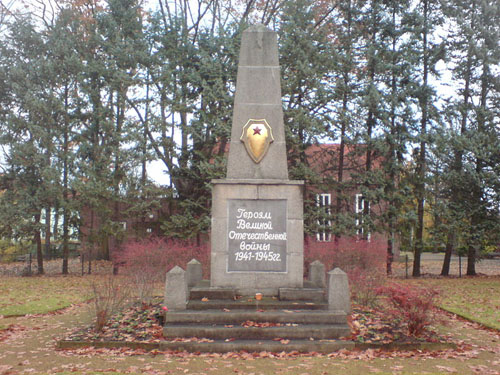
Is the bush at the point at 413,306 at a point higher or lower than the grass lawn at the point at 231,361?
higher

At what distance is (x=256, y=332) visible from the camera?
322 inches

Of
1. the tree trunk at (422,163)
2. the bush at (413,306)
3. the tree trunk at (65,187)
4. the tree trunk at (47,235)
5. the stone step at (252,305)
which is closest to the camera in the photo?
the bush at (413,306)

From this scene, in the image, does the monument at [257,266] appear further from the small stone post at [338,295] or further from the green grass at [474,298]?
the green grass at [474,298]

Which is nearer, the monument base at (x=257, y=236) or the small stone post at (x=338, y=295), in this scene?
the small stone post at (x=338, y=295)

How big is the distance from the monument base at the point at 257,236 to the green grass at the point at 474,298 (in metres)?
3.26

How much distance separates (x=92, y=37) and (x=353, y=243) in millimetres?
16639

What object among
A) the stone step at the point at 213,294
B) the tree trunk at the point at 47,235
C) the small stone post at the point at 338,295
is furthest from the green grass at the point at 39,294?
the small stone post at the point at 338,295

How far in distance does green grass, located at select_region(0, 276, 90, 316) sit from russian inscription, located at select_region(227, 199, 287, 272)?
5.73 metres

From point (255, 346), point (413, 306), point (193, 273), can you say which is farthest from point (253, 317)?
point (193, 273)

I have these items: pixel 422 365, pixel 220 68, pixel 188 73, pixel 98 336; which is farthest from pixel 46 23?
pixel 422 365

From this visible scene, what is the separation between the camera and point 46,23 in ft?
86.4

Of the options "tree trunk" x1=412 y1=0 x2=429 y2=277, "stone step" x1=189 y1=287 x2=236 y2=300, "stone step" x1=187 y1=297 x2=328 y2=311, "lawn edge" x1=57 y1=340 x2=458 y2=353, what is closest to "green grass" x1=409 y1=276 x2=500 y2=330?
"lawn edge" x1=57 y1=340 x2=458 y2=353

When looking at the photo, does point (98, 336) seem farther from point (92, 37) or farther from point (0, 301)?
point (92, 37)

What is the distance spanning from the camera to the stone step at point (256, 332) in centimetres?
816
